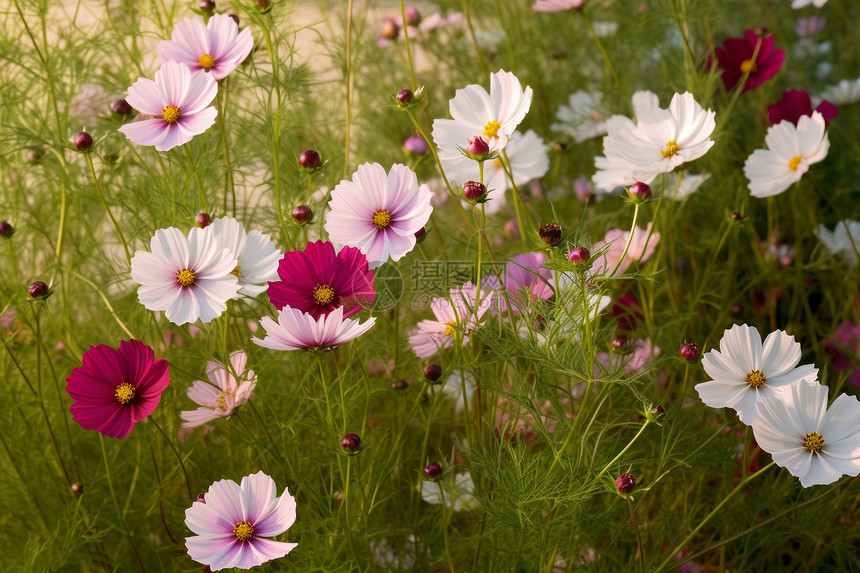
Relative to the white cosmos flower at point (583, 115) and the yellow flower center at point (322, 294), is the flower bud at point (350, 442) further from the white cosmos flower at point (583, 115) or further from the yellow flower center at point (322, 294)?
the white cosmos flower at point (583, 115)

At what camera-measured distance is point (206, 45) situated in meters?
0.70

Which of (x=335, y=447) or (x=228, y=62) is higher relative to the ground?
(x=228, y=62)

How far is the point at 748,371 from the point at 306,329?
0.98 ft

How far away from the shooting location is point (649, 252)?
797mm

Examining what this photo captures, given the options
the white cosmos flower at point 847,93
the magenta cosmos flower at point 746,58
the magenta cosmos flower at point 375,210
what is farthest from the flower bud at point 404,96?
→ the white cosmos flower at point 847,93

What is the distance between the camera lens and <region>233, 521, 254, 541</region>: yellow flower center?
1.73ft

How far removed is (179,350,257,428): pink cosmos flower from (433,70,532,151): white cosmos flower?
228mm

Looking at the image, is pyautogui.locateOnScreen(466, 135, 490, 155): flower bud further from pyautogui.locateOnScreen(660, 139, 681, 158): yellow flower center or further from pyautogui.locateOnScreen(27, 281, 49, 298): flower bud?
pyautogui.locateOnScreen(27, 281, 49, 298): flower bud

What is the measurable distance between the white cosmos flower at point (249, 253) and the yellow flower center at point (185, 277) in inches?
1.2

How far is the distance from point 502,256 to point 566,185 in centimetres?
38

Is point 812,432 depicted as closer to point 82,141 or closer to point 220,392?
point 220,392

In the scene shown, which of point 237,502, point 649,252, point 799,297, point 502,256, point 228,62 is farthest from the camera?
point 799,297

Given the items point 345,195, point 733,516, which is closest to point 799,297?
point 733,516

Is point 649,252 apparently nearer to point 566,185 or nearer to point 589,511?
point 589,511
